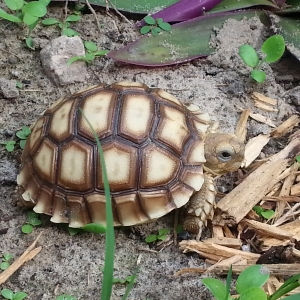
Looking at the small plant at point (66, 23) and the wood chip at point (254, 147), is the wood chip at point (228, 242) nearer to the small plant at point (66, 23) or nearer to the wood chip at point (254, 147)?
the wood chip at point (254, 147)

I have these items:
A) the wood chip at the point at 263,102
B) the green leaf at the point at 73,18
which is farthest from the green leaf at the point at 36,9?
the wood chip at the point at 263,102

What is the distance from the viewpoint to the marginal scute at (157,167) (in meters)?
1.57

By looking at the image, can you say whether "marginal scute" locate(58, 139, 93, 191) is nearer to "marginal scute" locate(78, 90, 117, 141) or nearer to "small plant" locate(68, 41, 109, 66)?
"marginal scute" locate(78, 90, 117, 141)

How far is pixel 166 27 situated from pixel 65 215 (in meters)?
0.94

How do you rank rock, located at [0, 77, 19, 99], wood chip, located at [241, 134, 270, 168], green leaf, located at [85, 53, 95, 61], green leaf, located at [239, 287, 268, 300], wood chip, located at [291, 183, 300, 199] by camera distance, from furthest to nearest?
green leaf, located at [85, 53, 95, 61], rock, located at [0, 77, 19, 99], wood chip, located at [241, 134, 270, 168], wood chip, located at [291, 183, 300, 199], green leaf, located at [239, 287, 268, 300]

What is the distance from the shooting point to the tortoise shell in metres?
1.57

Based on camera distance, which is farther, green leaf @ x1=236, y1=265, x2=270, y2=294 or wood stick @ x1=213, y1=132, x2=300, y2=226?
wood stick @ x1=213, y1=132, x2=300, y2=226

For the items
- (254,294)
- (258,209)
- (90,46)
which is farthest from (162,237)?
(90,46)

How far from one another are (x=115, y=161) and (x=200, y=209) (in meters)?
0.31

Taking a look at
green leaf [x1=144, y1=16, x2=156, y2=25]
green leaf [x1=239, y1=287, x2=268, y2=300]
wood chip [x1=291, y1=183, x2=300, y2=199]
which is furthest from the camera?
green leaf [x1=144, y1=16, x2=156, y2=25]

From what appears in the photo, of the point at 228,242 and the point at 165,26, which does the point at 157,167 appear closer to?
the point at 228,242

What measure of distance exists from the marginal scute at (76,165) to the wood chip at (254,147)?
588 millimetres

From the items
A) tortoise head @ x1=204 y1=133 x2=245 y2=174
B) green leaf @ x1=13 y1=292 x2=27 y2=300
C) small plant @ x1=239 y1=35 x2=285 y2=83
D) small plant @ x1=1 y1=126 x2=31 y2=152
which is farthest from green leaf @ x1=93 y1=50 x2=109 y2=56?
green leaf @ x1=13 y1=292 x2=27 y2=300

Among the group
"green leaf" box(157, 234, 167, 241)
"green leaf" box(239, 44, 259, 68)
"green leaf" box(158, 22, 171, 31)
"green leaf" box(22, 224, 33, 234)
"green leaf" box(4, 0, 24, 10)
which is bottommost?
"green leaf" box(157, 234, 167, 241)
